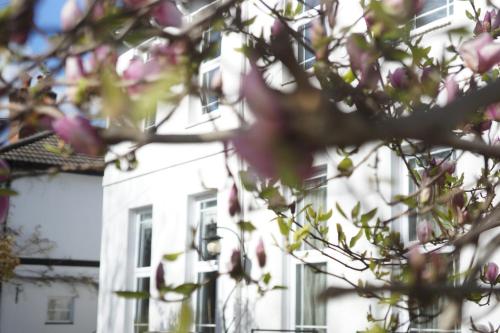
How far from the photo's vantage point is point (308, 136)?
0.67 metres

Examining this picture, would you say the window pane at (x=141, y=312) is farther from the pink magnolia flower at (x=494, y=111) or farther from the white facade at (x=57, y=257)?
the pink magnolia flower at (x=494, y=111)

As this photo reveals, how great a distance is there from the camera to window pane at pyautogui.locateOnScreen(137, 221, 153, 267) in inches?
430

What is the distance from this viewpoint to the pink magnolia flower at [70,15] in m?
1.54

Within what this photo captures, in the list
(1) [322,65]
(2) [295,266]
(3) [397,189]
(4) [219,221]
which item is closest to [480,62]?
(1) [322,65]

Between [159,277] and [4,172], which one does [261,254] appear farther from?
[4,172]

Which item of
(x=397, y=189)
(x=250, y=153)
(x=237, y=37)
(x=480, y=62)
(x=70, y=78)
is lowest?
(x=250, y=153)

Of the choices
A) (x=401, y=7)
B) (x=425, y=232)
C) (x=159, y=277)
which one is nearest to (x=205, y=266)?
(x=425, y=232)

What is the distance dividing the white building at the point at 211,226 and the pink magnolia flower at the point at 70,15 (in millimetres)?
4342

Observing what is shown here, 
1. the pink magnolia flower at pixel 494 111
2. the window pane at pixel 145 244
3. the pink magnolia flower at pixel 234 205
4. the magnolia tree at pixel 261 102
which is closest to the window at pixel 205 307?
the window pane at pixel 145 244

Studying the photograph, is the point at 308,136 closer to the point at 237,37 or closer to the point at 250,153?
the point at 250,153

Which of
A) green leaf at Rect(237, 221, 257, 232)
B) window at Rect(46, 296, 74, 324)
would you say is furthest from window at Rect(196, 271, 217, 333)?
window at Rect(46, 296, 74, 324)

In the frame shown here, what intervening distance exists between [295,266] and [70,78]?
6692 millimetres

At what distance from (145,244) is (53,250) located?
24.8ft

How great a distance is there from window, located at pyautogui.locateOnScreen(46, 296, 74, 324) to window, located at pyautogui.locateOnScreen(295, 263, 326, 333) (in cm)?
1093
